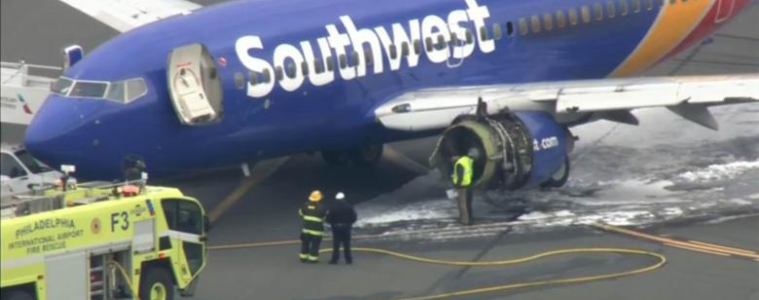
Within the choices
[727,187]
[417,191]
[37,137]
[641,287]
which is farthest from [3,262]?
[727,187]

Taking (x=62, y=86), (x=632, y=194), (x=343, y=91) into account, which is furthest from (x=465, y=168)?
(x=62, y=86)

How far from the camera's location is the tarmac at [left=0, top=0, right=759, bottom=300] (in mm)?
37344

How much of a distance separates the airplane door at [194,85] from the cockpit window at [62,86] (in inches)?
80.2

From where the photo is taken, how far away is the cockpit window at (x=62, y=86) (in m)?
41.2

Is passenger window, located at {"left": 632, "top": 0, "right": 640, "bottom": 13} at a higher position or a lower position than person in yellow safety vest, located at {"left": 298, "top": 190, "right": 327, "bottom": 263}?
higher

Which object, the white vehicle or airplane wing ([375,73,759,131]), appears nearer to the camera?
the white vehicle

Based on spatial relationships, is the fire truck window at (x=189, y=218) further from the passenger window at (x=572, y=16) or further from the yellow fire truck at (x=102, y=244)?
the passenger window at (x=572, y=16)

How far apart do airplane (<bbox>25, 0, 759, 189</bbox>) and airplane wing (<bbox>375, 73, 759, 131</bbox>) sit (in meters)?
0.04

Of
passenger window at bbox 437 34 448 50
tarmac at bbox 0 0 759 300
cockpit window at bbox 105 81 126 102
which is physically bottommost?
tarmac at bbox 0 0 759 300

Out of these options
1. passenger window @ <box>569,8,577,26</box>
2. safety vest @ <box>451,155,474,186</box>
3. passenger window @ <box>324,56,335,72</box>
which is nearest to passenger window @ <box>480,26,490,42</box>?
passenger window @ <box>569,8,577,26</box>

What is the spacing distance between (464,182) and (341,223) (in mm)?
4126

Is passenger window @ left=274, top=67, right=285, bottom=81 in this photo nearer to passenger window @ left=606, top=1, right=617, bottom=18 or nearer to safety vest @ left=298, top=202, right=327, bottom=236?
safety vest @ left=298, top=202, right=327, bottom=236

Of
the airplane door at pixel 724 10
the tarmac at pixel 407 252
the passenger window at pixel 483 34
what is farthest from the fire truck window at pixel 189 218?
the airplane door at pixel 724 10

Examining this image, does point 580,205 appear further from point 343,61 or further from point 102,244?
point 102,244
